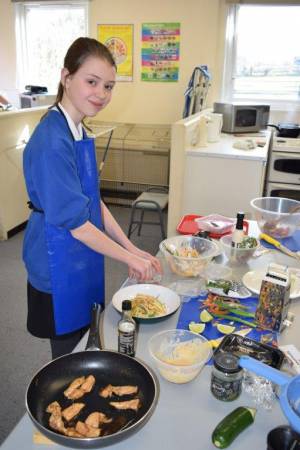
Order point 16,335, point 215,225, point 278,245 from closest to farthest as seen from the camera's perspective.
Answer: point 278,245, point 215,225, point 16,335

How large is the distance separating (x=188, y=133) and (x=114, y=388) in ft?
7.51

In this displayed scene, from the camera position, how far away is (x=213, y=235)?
71.4 inches

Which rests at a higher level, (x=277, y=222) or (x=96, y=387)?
(x=277, y=222)

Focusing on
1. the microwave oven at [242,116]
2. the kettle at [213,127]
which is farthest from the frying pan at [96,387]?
the microwave oven at [242,116]

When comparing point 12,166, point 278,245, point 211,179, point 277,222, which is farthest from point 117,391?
point 12,166

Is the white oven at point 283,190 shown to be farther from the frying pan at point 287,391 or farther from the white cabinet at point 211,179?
the frying pan at point 287,391

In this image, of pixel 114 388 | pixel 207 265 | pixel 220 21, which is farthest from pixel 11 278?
pixel 220 21

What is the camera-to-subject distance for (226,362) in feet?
2.99

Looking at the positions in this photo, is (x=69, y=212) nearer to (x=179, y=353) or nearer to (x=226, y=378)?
(x=179, y=353)

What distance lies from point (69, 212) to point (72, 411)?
1.62 feet

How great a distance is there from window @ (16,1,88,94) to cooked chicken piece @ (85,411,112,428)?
14.8 feet

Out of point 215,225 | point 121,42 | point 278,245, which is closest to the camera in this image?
point 278,245

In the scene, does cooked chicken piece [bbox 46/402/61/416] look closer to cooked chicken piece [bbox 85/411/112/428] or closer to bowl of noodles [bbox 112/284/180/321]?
cooked chicken piece [bbox 85/411/112/428]

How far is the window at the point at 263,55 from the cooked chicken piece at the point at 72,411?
13.1ft
